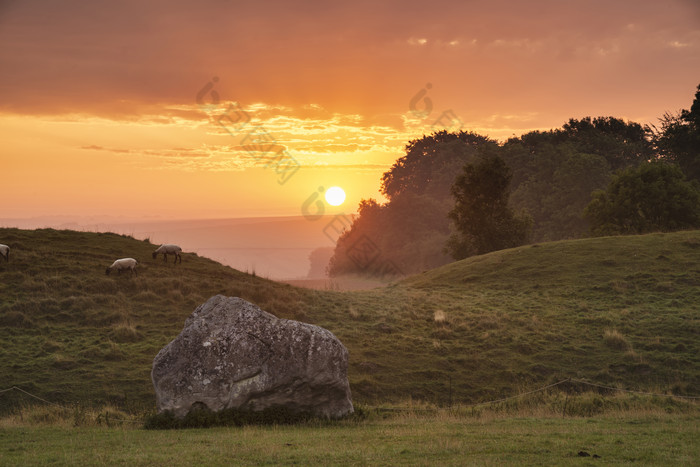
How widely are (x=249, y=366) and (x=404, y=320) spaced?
874 inches

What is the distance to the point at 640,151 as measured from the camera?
349 ft

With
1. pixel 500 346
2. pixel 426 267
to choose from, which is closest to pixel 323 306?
pixel 500 346

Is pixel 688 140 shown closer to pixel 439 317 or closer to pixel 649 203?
pixel 649 203

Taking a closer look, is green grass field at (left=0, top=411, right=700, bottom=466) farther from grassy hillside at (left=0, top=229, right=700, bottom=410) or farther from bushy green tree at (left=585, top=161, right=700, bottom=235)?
bushy green tree at (left=585, top=161, right=700, bottom=235)

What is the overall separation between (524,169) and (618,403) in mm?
91686

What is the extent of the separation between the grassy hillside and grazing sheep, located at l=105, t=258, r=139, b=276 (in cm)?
84

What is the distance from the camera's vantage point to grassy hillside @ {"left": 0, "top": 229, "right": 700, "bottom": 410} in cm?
3002

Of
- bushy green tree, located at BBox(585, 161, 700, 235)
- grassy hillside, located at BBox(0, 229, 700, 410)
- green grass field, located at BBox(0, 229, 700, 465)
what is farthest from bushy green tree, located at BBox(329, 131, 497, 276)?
grassy hillside, located at BBox(0, 229, 700, 410)

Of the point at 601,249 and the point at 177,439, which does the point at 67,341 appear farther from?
the point at 601,249

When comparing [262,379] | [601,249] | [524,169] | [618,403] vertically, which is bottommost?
[618,403]

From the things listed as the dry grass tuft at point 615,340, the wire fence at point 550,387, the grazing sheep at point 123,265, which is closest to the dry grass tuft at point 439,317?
the dry grass tuft at point 615,340

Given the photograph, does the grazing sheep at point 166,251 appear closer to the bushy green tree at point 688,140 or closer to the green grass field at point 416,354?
the green grass field at point 416,354

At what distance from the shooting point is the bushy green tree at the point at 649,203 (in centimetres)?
7250

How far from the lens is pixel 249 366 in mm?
20766
